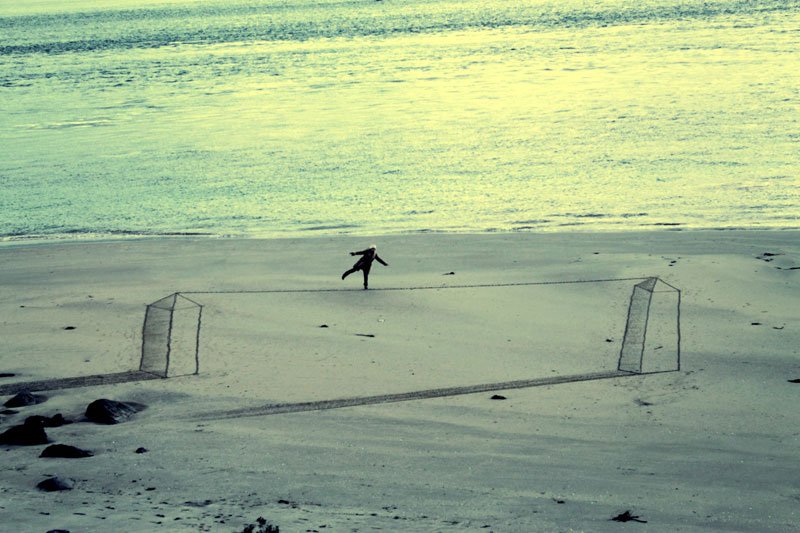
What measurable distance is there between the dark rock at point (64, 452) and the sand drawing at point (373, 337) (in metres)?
1.42

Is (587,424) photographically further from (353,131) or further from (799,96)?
(799,96)

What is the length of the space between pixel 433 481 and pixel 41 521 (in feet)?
8.80

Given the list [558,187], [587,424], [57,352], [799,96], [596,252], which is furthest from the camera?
[799,96]

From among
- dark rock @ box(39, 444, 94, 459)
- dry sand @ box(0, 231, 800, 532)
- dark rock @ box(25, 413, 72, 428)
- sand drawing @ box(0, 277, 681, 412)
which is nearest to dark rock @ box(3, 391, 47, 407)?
dry sand @ box(0, 231, 800, 532)

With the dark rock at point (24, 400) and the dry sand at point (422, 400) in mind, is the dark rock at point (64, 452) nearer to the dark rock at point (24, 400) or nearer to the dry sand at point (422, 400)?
the dry sand at point (422, 400)

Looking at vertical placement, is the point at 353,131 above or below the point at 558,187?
above

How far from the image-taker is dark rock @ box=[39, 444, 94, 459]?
313 inches

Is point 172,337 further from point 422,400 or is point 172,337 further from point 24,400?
point 422,400

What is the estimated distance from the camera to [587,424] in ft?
29.1

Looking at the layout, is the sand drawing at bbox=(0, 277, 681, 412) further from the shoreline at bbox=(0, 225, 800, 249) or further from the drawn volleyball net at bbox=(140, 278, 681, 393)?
the shoreline at bbox=(0, 225, 800, 249)

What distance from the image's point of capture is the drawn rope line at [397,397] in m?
9.27

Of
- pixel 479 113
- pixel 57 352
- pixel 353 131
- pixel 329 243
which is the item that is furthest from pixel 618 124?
pixel 57 352

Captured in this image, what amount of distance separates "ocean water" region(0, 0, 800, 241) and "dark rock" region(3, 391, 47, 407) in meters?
10.3

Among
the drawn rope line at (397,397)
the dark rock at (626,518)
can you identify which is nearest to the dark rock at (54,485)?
the drawn rope line at (397,397)
